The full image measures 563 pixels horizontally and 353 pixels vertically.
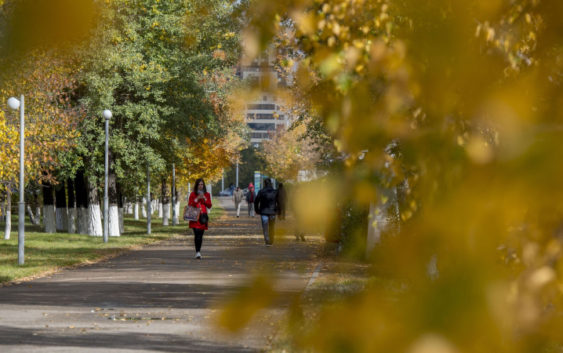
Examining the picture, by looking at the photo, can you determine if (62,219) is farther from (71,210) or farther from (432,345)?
(432,345)

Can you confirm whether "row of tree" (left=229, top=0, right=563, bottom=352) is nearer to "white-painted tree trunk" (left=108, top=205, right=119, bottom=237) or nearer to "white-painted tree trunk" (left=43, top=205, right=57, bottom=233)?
"white-painted tree trunk" (left=108, top=205, right=119, bottom=237)

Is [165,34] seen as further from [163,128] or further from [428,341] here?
[428,341]

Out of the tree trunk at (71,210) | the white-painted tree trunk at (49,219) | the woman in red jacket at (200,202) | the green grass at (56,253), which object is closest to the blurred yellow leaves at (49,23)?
the green grass at (56,253)

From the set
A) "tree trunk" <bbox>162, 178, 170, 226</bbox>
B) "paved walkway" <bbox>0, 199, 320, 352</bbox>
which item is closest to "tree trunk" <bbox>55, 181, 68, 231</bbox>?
"tree trunk" <bbox>162, 178, 170, 226</bbox>

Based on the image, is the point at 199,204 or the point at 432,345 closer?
the point at 432,345

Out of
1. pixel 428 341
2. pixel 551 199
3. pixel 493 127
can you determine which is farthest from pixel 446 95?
pixel 428 341

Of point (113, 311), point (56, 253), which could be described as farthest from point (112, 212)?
point (113, 311)

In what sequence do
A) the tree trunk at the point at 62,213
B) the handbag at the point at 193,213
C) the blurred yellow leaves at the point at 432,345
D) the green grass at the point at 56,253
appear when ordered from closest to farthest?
1. the blurred yellow leaves at the point at 432,345
2. the green grass at the point at 56,253
3. the handbag at the point at 193,213
4. the tree trunk at the point at 62,213

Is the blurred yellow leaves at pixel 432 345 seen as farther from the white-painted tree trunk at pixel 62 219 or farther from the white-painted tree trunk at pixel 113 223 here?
the white-painted tree trunk at pixel 62 219

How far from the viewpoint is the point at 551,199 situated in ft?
4.92

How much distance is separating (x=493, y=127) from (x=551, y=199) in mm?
159

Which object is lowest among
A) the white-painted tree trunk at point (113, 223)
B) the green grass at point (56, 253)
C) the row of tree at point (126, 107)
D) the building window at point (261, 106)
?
the green grass at point (56, 253)

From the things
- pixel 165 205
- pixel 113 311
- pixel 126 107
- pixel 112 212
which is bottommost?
pixel 113 311

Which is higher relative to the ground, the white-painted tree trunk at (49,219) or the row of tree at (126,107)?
the row of tree at (126,107)
